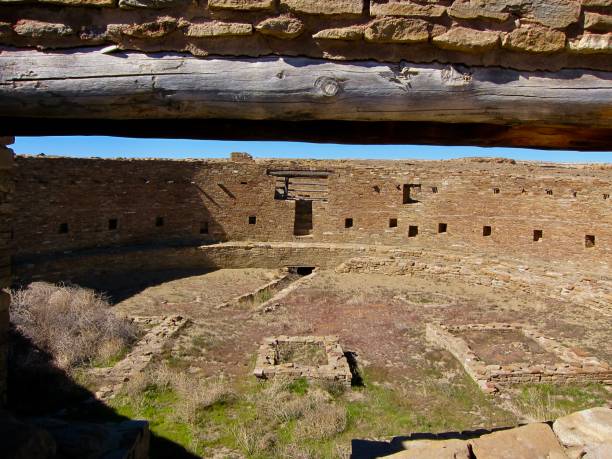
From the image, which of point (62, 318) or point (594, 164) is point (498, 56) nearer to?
point (62, 318)

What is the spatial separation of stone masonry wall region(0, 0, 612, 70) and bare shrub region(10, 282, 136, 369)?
215 inches

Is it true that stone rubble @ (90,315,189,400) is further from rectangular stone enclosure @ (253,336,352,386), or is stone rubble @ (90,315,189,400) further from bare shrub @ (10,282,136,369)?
rectangular stone enclosure @ (253,336,352,386)

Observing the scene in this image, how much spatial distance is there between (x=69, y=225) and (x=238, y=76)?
12289 millimetres

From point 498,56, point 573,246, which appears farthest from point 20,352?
point 573,246

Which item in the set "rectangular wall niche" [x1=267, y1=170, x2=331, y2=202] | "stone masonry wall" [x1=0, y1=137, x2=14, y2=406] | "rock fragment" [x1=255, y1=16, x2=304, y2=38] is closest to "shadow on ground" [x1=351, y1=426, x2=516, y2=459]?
"stone masonry wall" [x1=0, y1=137, x2=14, y2=406]

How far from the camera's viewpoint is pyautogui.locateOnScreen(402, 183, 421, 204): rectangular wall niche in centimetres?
1469

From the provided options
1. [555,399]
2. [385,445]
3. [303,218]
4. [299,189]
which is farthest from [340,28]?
[299,189]

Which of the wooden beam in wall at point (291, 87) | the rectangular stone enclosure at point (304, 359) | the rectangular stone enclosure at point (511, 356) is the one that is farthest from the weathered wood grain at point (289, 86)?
the rectangular stone enclosure at point (511, 356)

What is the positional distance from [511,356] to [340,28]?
22.3 feet

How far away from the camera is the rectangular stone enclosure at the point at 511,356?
626 centimetres

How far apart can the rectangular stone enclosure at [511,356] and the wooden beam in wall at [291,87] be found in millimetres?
4978

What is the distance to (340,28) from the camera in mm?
2072

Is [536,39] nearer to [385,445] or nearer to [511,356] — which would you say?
[385,445]

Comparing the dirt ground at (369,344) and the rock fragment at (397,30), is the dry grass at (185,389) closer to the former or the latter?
the dirt ground at (369,344)
